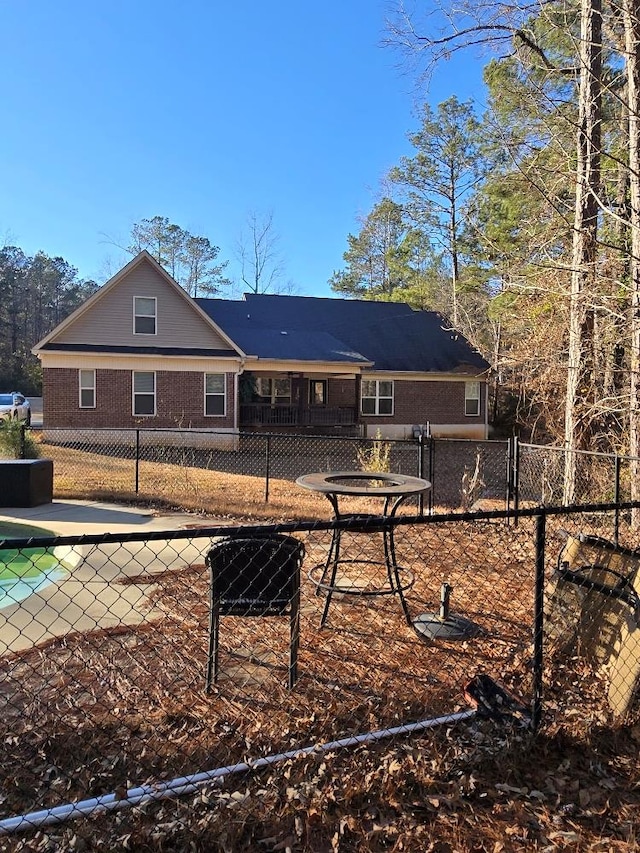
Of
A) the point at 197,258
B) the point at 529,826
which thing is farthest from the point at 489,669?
the point at 197,258

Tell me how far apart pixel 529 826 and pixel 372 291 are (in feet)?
132

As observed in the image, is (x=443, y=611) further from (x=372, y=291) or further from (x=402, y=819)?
(x=372, y=291)

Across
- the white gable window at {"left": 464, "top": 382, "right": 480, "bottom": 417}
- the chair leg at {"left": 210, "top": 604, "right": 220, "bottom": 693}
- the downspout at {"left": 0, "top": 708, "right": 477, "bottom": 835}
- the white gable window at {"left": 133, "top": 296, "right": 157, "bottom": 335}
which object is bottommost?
the downspout at {"left": 0, "top": 708, "right": 477, "bottom": 835}

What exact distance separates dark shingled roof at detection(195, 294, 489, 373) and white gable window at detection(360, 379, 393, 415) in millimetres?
778

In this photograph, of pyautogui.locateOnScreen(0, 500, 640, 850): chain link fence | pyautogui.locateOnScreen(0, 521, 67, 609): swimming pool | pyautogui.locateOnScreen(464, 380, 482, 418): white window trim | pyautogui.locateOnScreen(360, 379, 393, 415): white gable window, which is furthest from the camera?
pyautogui.locateOnScreen(464, 380, 482, 418): white window trim

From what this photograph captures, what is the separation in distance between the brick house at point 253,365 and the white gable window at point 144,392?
0.11 feet

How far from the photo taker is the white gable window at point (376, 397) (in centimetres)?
2348

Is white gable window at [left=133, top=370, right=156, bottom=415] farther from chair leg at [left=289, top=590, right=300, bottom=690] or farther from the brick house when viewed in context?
chair leg at [left=289, top=590, right=300, bottom=690]

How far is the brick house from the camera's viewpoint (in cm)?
1888

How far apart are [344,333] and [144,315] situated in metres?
8.33

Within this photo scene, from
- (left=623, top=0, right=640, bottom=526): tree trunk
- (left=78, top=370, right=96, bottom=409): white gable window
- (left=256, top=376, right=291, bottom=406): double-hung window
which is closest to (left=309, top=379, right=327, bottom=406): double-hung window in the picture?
(left=256, top=376, right=291, bottom=406): double-hung window

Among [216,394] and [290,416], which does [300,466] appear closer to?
[216,394]

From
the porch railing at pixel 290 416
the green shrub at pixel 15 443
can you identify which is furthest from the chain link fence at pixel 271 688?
the porch railing at pixel 290 416

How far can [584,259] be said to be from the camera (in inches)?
349
